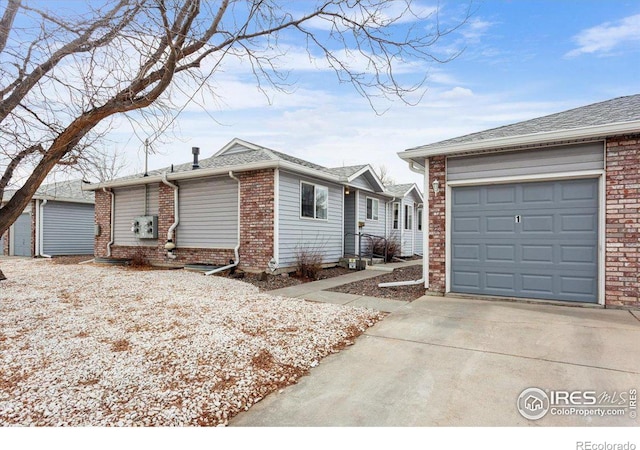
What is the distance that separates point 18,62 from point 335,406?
5.94 metres

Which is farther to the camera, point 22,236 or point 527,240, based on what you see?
point 22,236

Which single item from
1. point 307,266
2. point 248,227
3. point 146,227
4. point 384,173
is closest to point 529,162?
point 307,266

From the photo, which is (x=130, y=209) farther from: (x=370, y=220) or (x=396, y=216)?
(x=396, y=216)

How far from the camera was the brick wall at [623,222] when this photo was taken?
204 inches

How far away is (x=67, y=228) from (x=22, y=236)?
223 centimetres

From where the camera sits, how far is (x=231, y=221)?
33.0ft

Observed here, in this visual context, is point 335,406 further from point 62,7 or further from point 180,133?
point 62,7

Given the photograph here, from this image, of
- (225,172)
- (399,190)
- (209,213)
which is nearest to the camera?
(225,172)

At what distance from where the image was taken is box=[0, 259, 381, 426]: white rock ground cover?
2430mm

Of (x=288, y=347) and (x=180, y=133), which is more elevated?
(x=180, y=133)

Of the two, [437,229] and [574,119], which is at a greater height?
[574,119]

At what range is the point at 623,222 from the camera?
206 inches

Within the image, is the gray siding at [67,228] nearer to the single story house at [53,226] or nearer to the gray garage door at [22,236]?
the single story house at [53,226]
